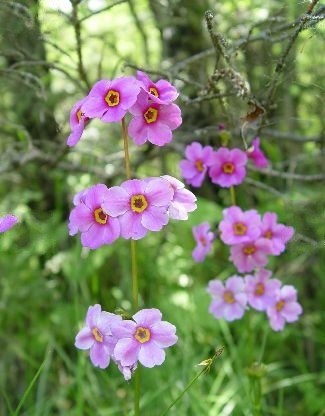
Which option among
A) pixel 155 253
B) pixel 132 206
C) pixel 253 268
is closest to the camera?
pixel 132 206

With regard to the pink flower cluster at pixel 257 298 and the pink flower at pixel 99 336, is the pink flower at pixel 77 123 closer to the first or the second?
the pink flower at pixel 99 336

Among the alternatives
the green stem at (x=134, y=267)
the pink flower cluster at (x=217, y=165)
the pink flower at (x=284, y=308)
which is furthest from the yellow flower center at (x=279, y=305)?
the green stem at (x=134, y=267)

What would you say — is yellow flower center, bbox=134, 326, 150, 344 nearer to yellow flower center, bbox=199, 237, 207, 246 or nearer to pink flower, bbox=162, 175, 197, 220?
pink flower, bbox=162, 175, 197, 220

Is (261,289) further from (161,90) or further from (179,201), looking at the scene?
(161,90)

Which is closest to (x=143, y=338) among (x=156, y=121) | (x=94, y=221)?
(x=94, y=221)

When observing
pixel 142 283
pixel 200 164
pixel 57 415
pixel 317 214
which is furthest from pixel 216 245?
pixel 200 164

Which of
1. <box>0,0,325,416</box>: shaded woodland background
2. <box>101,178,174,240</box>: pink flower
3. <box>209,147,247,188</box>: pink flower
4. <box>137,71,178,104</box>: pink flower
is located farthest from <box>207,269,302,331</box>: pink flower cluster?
<box>137,71,178,104</box>: pink flower
